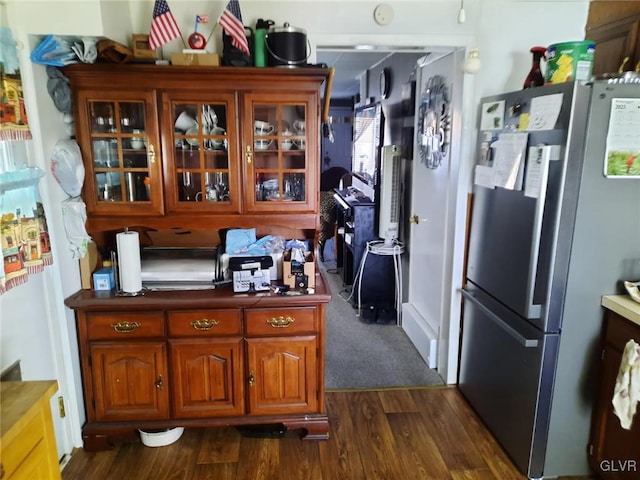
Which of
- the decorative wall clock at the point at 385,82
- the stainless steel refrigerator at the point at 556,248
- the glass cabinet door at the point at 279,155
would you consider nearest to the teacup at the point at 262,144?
the glass cabinet door at the point at 279,155

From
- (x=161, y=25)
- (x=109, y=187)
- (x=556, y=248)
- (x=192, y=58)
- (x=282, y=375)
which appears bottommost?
(x=282, y=375)

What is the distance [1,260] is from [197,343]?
93cm

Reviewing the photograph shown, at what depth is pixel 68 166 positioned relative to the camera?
82.3 inches

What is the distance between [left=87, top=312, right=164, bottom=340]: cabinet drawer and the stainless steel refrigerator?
167 centimetres

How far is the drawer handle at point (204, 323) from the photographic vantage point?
224 centimetres

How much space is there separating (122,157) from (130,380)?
1.10 metres

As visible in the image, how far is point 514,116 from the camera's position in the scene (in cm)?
219

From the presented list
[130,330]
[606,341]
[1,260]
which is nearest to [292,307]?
[130,330]

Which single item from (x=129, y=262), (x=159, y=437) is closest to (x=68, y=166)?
(x=129, y=262)

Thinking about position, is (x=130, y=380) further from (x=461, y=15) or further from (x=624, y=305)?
(x=461, y=15)

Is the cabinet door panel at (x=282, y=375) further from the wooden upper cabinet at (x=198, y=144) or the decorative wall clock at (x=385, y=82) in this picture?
the decorative wall clock at (x=385, y=82)

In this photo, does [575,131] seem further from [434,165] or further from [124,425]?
[124,425]

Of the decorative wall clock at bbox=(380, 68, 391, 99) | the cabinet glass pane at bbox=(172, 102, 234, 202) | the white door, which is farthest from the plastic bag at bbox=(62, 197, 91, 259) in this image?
the decorative wall clock at bbox=(380, 68, 391, 99)

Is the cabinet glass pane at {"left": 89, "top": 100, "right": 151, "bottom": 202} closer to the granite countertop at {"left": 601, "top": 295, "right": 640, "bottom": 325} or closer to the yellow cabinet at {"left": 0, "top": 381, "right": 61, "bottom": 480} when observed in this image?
the yellow cabinet at {"left": 0, "top": 381, "right": 61, "bottom": 480}
